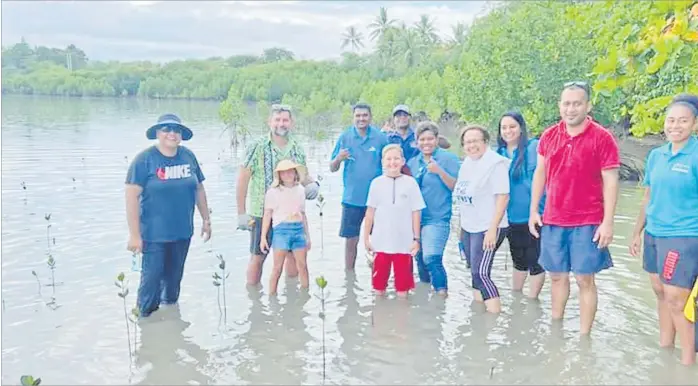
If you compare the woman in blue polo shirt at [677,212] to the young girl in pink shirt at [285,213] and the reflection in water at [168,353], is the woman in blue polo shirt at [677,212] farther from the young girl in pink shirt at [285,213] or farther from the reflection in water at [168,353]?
the reflection in water at [168,353]

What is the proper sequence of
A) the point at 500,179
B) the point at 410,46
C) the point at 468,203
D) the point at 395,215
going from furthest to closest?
1. the point at 410,46
2. the point at 395,215
3. the point at 468,203
4. the point at 500,179

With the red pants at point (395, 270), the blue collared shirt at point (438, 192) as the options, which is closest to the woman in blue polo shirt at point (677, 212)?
the blue collared shirt at point (438, 192)

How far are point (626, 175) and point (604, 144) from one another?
1329 cm

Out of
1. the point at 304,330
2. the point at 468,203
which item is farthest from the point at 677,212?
the point at 304,330

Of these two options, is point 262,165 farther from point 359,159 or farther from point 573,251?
point 573,251

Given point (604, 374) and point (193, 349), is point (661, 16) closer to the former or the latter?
point (604, 374)

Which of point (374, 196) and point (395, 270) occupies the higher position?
point (374, 196)

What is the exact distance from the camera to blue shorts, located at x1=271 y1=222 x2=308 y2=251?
7094 millimetres

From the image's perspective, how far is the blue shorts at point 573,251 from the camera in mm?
5595

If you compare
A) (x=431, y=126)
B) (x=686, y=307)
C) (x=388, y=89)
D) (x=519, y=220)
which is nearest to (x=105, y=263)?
(x=431, y=126)

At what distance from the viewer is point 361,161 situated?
773cm

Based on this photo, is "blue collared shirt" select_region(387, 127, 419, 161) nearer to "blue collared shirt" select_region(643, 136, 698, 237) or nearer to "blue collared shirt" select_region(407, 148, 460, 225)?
"blue collared shirt" select_region(407, 148, 460, 225)

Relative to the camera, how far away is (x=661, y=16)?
3686mm

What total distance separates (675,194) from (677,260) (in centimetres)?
48
